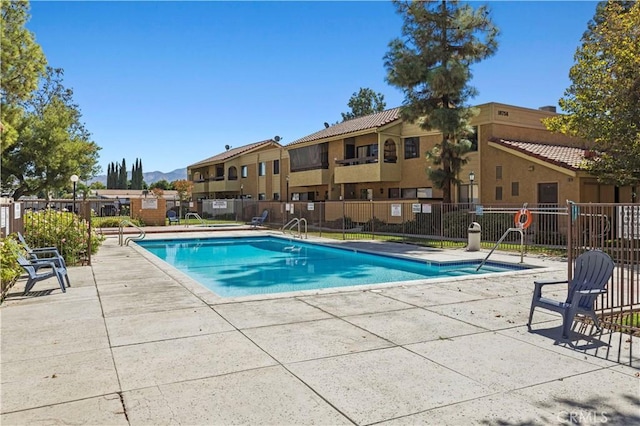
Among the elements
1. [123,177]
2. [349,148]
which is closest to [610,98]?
[349,148]

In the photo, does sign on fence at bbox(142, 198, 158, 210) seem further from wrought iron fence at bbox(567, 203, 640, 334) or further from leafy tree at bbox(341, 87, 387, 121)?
leafy tree at bbox(341, 87, 387, 121)

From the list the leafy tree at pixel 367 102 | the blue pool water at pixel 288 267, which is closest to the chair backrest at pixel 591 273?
the blue pool water at pixel 288 267

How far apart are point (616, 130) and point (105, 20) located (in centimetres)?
1805

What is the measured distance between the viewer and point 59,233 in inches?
499

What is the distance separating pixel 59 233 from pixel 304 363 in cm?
1049

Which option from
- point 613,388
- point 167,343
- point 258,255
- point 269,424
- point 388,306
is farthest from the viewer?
point 258,255

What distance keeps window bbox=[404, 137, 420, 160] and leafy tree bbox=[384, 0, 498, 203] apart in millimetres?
5811

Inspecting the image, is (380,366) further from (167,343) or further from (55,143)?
(55,143)

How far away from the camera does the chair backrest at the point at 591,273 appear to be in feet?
19.4

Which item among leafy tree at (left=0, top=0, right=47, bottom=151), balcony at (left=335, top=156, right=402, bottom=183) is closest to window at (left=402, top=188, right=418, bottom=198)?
balcony at (left=335, top=156, right=402, bottom=183)

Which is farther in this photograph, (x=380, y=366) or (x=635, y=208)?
(x=635, y=208)

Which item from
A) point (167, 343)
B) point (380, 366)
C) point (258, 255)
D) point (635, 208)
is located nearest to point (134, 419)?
point (167, 343)

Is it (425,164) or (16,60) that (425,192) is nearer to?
(425,164)

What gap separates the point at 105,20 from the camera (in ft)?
46.0
